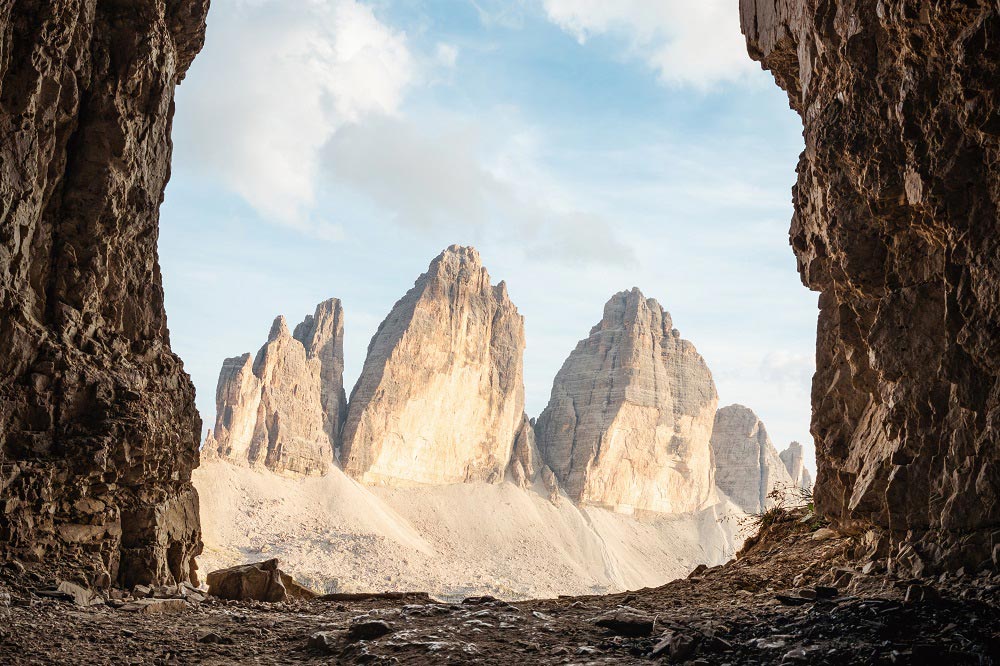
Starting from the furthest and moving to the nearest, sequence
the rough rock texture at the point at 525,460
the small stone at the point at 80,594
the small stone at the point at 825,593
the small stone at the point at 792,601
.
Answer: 1. the rough rock texture at the point at 525,460
2. the small stone at the point at 80,594
3. the small stone at the point at 825,593
4. the small stone at the point at 792,601

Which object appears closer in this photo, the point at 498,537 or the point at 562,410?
the point at 498,537

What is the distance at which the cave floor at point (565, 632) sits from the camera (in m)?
6.12

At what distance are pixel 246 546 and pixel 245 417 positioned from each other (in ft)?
75.8

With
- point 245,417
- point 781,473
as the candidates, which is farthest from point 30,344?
point 781,473

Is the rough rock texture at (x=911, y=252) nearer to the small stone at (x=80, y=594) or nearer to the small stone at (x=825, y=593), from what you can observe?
the small stone at (x=825, y=593)

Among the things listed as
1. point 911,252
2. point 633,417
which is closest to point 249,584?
point 911,252

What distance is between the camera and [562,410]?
128m

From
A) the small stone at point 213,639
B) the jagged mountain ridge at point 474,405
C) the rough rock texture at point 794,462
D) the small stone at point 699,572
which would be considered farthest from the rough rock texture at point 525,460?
the small stone at point 213,639

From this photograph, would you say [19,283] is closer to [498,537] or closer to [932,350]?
[932,350]

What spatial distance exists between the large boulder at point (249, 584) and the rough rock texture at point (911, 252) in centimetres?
895

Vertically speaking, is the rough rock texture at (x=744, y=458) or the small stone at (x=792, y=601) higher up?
the rough rock texture at (x=744, y=458)

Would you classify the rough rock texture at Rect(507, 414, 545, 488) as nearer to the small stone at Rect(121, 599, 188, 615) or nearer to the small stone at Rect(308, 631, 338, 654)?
the small stone at Rect(121, 599, 188, 615)

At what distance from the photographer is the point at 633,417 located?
12275 centimetres

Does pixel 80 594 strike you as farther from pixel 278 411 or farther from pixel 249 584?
pixel 278 411
